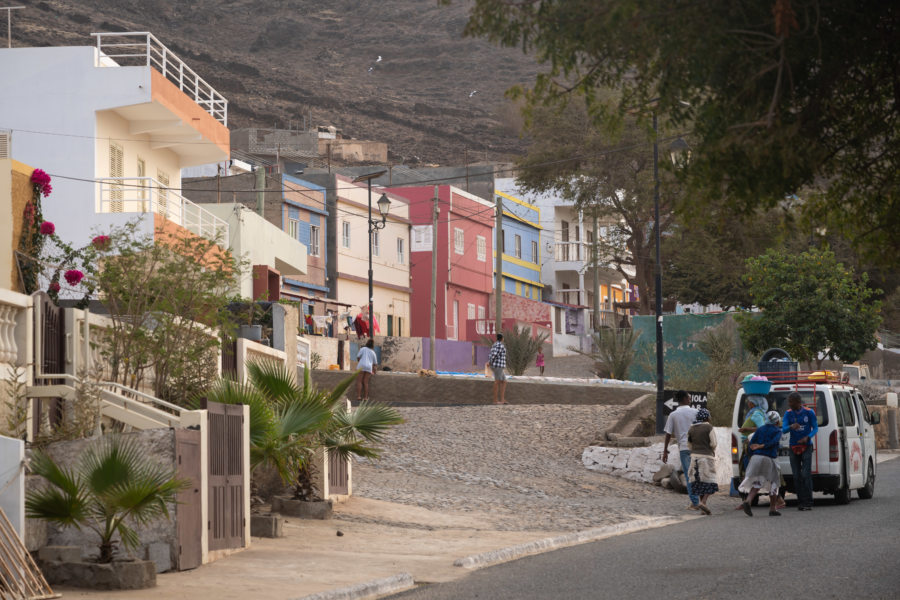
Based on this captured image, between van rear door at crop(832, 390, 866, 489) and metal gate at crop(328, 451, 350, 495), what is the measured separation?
7.66 metres

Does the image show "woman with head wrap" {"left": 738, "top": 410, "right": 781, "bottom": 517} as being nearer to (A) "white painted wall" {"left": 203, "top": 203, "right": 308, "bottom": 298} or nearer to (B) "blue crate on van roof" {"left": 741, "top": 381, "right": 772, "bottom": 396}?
(B) "blue crate on van roof" {"left": 741, "top": 381, "right": 772, "bottom": 396}

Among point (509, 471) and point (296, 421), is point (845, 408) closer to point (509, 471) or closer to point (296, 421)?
point (509, 471)

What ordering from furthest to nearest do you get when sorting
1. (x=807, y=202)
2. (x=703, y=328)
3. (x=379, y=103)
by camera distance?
(x=379, y=103)
(x=703, y=328)
(x=807, y=202)

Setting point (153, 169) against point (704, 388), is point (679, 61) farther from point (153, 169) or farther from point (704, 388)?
point (153, 169)

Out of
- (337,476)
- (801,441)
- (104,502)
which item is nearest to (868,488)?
(801,441)

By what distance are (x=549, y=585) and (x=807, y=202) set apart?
4.08 meters

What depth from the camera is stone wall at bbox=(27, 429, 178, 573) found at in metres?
11.5

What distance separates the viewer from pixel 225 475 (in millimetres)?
13336

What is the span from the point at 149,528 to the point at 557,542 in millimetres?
5655

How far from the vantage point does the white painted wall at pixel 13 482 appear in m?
10.2

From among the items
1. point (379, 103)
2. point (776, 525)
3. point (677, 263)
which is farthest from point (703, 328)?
point (379, 103)

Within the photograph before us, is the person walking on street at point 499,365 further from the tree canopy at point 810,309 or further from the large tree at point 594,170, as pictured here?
the large tree at point 594,170

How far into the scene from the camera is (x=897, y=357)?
6262 cm

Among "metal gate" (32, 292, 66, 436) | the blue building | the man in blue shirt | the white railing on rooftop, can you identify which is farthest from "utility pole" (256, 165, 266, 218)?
"metal gate" (32, 292, 66, 436)
